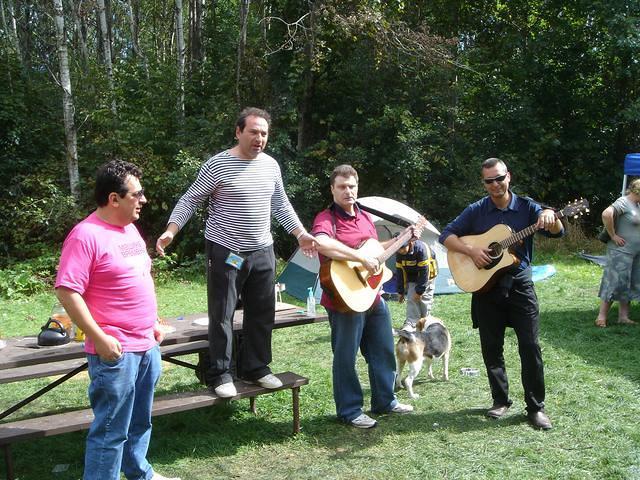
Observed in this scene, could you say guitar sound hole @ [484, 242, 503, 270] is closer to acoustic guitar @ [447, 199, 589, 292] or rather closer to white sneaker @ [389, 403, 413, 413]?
acoustic guitar @ [447, 199, 589, 292]

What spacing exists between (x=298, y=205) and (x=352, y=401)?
8876 mm

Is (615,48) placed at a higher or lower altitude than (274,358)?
higher

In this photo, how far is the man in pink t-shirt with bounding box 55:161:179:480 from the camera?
8.60 ft

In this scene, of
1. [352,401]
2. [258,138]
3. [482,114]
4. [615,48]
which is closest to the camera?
[258,138]

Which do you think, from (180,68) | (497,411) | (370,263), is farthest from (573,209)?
(180,68)

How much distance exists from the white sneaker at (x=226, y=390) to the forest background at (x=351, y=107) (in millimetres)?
8686

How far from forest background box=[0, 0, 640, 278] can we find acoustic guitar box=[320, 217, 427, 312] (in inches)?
334

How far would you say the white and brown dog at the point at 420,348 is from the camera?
4.89 m

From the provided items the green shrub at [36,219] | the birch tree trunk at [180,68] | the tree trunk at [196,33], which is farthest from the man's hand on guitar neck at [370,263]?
the tree trunk at [196,33]

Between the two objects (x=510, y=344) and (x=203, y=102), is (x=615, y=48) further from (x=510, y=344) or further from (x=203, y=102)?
(x=510, y=344)

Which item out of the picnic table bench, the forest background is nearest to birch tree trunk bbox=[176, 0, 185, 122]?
the forest background

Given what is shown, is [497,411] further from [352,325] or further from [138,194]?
[138,194]

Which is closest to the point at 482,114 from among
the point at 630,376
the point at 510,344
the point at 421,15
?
the point at 421,15

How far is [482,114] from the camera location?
15.2 m
